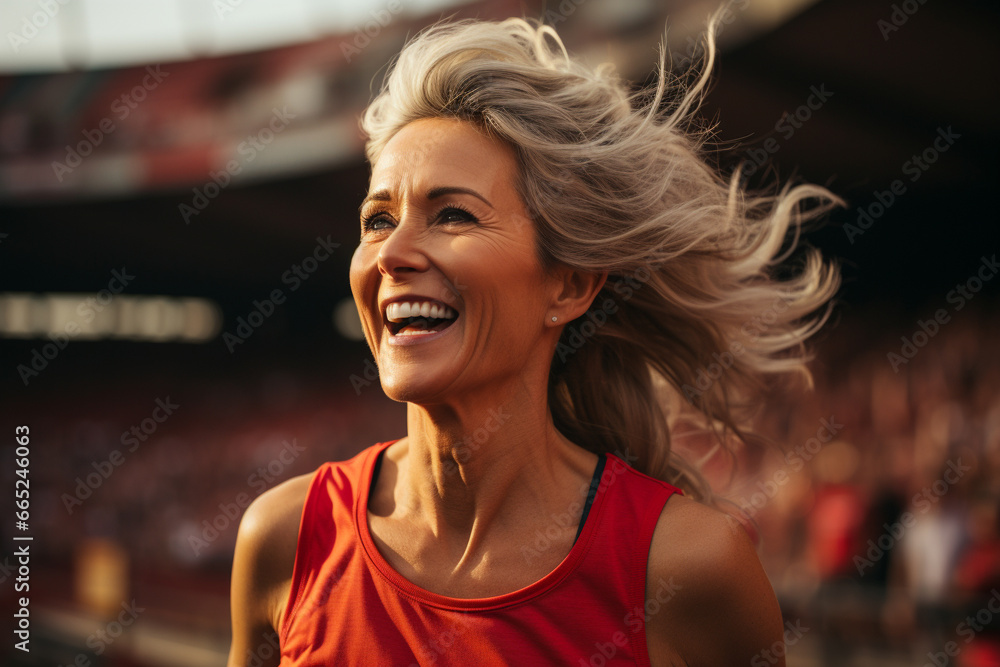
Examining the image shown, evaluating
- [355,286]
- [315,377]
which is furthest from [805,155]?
[315,377]

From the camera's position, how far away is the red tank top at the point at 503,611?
1.72m

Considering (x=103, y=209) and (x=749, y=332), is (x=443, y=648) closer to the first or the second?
(x=749, y=332)

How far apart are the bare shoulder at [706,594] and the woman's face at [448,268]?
54cm

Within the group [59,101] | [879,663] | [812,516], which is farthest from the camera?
[59,101]

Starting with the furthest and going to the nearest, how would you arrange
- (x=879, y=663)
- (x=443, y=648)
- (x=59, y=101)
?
1. (x=59, y=101)
2. (x=879, y=663)
3. (x=443, y=648)

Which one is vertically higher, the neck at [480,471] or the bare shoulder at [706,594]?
the neck at [480,471]

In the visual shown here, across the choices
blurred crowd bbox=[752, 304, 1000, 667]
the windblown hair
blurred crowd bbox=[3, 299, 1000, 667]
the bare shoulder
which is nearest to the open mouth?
the windblown hair

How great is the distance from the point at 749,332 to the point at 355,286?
4.06ft

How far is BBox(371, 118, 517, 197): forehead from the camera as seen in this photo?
1834 millimetres

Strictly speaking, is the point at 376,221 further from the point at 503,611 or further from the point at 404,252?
the point at 503,611

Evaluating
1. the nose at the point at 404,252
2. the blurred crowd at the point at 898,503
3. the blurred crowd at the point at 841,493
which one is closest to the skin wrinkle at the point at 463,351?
the nose at the point at 404,252

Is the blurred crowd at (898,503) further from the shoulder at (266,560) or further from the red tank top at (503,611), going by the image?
the shoulder at (266,560)

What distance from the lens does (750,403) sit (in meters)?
2.55

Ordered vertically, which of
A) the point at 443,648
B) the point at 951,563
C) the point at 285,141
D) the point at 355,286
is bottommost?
the point at 951,563
